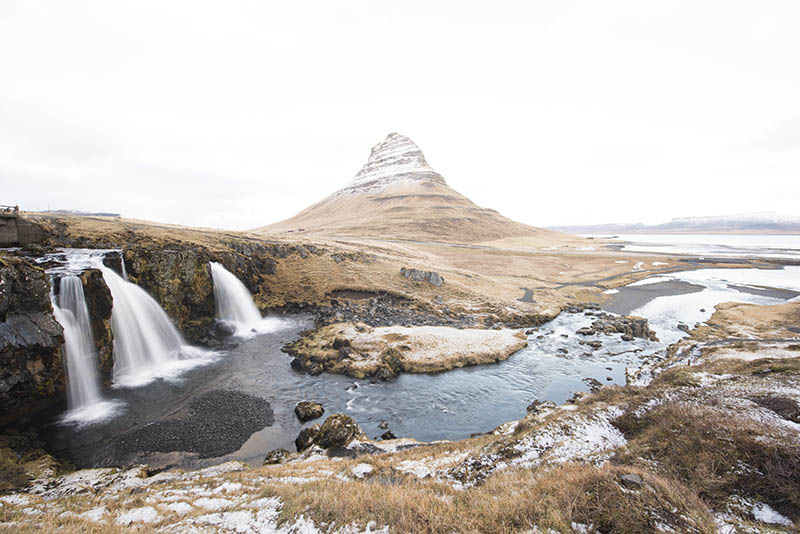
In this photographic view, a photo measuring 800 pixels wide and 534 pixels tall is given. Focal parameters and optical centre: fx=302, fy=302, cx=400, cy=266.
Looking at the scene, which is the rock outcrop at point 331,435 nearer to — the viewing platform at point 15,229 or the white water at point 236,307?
the white water at point 236,307

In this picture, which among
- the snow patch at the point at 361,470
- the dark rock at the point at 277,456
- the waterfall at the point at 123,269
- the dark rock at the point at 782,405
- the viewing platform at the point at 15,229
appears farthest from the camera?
the waterfall at the point at 123,269

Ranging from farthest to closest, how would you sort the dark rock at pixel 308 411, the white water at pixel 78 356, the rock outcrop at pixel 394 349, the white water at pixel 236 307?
the white water at pixel 236 307
the rock outcrop at pixel 394 349
the dark rock at pixel 308 411
the white water at pixel 78 356

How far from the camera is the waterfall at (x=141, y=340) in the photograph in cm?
2230

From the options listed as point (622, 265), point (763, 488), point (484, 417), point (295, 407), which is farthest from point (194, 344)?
point (622, 265)

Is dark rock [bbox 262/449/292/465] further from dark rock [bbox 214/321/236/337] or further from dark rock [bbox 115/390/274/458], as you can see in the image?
dark rock [bbox 214/321/236/337]

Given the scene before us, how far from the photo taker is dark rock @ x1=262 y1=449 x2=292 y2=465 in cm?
1398

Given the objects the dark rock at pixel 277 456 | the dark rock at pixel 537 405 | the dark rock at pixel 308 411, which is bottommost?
the dark rock at pixel 537 405

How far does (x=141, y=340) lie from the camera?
2408 cm

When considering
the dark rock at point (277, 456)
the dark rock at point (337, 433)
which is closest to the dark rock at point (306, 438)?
the dark rock at point (337, 433)

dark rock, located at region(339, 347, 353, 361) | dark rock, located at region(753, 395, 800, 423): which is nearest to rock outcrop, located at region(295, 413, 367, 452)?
dark rock, located at region(339, 347, 353, 361)

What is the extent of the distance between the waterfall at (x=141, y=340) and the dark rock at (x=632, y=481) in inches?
1074

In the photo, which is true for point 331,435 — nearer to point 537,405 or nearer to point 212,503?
point 212,503

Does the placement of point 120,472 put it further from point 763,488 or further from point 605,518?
point 763,488

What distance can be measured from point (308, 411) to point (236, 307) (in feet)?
72.2
